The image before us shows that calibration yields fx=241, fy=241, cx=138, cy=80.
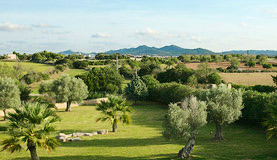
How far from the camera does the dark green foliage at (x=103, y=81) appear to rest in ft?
195

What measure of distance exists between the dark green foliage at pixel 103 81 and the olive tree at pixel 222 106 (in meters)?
39.3

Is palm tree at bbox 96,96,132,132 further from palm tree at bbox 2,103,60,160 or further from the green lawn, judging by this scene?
palm tree at bbox 2,103,60,160

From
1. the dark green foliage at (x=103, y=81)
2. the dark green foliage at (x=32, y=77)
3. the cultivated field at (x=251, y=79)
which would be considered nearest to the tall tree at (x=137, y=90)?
the dark green foliage at (x=103, y=81)

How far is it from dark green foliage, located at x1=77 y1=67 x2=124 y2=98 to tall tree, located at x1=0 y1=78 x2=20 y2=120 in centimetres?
2457

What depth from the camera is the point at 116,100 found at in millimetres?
27344

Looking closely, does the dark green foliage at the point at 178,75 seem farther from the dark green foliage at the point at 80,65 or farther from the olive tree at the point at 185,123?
the olive tree at the point at 185,123

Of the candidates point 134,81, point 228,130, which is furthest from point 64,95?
point 228,130

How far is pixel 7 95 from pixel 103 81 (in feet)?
92.7

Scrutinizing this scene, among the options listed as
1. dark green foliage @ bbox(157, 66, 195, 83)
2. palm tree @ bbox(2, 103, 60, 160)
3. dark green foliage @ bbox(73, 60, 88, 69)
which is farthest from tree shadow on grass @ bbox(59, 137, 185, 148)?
dark green foliage @ bbox(73, 60, 88, 69)

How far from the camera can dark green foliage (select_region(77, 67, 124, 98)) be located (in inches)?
2336

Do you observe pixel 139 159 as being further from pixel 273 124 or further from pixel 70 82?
pixel 70 82

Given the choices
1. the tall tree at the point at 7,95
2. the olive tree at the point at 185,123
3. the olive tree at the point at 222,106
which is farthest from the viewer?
the tall tree at the point at 7,95

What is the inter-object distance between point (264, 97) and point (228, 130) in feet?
18.8

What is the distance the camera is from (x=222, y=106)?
68.5 feet
